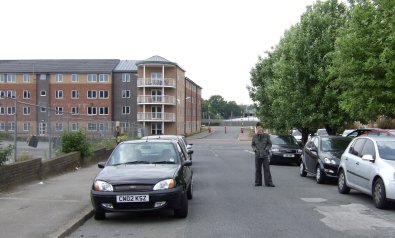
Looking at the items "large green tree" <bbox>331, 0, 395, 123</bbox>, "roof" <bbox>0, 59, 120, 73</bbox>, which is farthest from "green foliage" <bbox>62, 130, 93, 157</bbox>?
"roof" <bbox>0, 59, 120, 73</bbox>

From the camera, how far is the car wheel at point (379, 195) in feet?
33.5

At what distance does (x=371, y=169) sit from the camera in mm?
10977

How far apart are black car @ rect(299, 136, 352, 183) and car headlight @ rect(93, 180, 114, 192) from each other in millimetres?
8343

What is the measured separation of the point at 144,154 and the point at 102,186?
5.62 ft

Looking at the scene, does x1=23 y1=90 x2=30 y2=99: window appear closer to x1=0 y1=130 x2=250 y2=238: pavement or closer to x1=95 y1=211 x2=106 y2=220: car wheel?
x1=0 y1=130 x2=250 y2=238: pavement

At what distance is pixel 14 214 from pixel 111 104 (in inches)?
2903

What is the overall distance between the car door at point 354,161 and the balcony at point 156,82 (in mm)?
65646

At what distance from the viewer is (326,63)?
986 inches

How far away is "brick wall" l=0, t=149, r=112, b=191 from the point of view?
1205 cm

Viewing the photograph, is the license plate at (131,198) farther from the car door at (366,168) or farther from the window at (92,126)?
the window at (92,126)

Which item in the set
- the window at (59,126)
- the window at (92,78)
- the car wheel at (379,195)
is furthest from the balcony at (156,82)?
the car wheel at (379,195)

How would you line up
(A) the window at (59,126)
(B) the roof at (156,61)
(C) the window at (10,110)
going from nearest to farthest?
(C) the window at (10,110), (A) the window at (59,126), (B) the roof at (156,61)

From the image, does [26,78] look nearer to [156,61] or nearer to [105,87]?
[105,87]

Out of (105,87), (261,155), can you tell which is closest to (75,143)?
(261,155)
